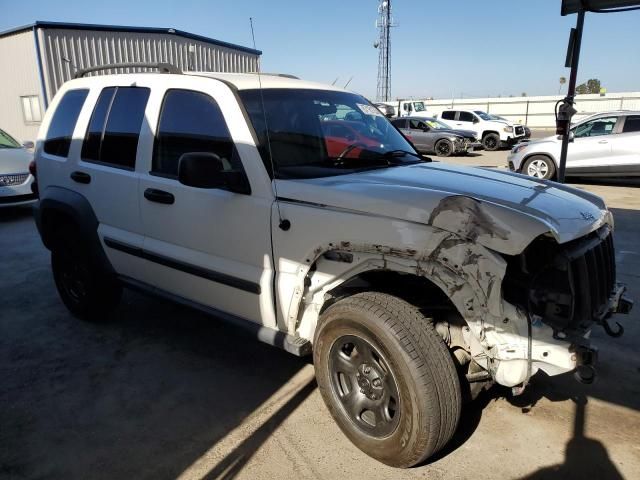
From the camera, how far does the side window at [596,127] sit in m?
11.1

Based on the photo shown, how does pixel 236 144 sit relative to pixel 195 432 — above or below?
above

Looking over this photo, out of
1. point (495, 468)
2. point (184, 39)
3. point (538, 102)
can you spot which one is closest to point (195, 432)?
point (495, 468)

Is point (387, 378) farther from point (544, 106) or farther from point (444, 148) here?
point (544, 106)

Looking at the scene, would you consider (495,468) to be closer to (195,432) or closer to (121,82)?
(195,432)

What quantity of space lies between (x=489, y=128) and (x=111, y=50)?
1486 centimetres

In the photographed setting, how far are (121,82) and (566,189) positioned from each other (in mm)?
3199

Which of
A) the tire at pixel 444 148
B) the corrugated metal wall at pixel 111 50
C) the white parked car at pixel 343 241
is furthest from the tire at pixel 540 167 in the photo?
the corrugated metal wall at pixel 111 50

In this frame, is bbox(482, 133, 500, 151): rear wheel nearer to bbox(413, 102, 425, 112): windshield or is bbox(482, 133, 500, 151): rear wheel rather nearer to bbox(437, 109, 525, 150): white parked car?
bbox(437, 109, 525, 150): white parked car

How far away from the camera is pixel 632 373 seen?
344 cm

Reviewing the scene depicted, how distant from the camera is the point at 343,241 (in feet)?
8.21

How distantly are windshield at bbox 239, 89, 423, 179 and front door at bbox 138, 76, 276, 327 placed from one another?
0.16 meters

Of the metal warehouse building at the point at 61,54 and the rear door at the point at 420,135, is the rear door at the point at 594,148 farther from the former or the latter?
the metal warehouse building at the point at 61,54

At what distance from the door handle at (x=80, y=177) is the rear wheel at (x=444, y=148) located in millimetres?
15749

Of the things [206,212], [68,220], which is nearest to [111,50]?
[68,220]
